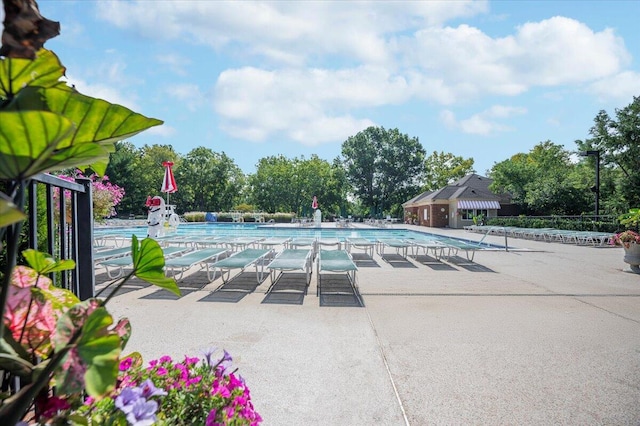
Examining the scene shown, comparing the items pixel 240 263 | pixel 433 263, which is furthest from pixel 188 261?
pixel 433 263

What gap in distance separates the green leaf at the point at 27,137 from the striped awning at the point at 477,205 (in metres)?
37.9

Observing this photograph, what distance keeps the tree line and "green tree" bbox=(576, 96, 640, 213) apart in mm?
1589

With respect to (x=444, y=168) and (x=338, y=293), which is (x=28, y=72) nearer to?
(x=338, y=293)

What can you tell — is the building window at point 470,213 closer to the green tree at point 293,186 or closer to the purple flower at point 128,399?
the green tree at point 293,186

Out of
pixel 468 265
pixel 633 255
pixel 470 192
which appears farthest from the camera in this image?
pixel 470 192

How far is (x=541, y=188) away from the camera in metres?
32.3

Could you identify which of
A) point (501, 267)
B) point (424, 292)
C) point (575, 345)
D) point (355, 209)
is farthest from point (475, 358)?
point (355, 209)

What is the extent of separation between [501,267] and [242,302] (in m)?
7.87

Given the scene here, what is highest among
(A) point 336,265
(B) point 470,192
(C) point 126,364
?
(B) point 470,192

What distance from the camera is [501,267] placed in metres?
11.2

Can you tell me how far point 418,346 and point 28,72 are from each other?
4379 millimetres

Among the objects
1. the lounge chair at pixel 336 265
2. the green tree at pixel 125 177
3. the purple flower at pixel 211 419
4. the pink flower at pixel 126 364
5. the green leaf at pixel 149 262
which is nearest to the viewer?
the green leaf at pixel 149 262

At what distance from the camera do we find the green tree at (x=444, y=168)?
66500mm

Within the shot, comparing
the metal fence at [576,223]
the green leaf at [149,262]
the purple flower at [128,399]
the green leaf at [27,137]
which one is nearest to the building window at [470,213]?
the metal fence at [576,223]
